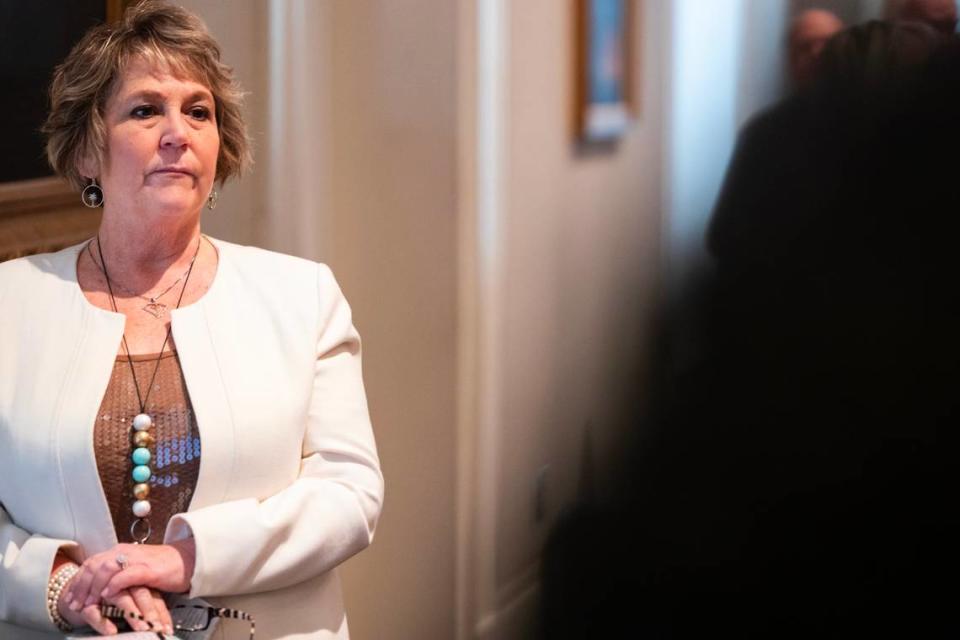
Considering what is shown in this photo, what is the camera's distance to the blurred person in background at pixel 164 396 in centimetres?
147

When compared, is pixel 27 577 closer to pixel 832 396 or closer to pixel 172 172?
pixel 172 172

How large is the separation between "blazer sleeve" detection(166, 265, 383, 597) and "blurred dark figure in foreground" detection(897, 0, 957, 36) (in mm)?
868

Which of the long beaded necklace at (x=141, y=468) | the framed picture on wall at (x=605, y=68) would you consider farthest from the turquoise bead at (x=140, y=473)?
the framed picture on wall at (x=605, y=68)

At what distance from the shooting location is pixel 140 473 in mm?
1493

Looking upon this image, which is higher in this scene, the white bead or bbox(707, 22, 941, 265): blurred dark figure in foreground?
bbox(707, 22, 941, 265): blurred dark figure in foreground

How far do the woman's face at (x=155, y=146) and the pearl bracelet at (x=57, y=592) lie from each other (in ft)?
1.60

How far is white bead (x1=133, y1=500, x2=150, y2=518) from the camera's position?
1496 millimetres

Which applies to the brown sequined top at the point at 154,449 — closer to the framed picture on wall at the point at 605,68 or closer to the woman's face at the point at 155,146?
the woman's face at the point at 155,146

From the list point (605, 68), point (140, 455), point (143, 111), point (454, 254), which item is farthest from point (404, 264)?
point (140, 455)

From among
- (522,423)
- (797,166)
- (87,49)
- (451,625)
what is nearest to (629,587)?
(522,423)

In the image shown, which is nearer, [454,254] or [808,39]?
[808,39]

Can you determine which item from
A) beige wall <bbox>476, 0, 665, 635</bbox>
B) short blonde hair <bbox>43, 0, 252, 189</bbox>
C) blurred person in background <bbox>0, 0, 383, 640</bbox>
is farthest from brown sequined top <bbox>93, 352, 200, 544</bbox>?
beige wall <bbox>476, 0, 665, 635</bbox>

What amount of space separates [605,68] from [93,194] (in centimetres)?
79

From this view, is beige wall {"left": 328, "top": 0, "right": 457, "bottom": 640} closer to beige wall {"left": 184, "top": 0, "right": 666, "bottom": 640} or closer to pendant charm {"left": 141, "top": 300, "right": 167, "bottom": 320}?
beige wall {"left": 184, "top": 0, "right": 666, "bottom": 640}
